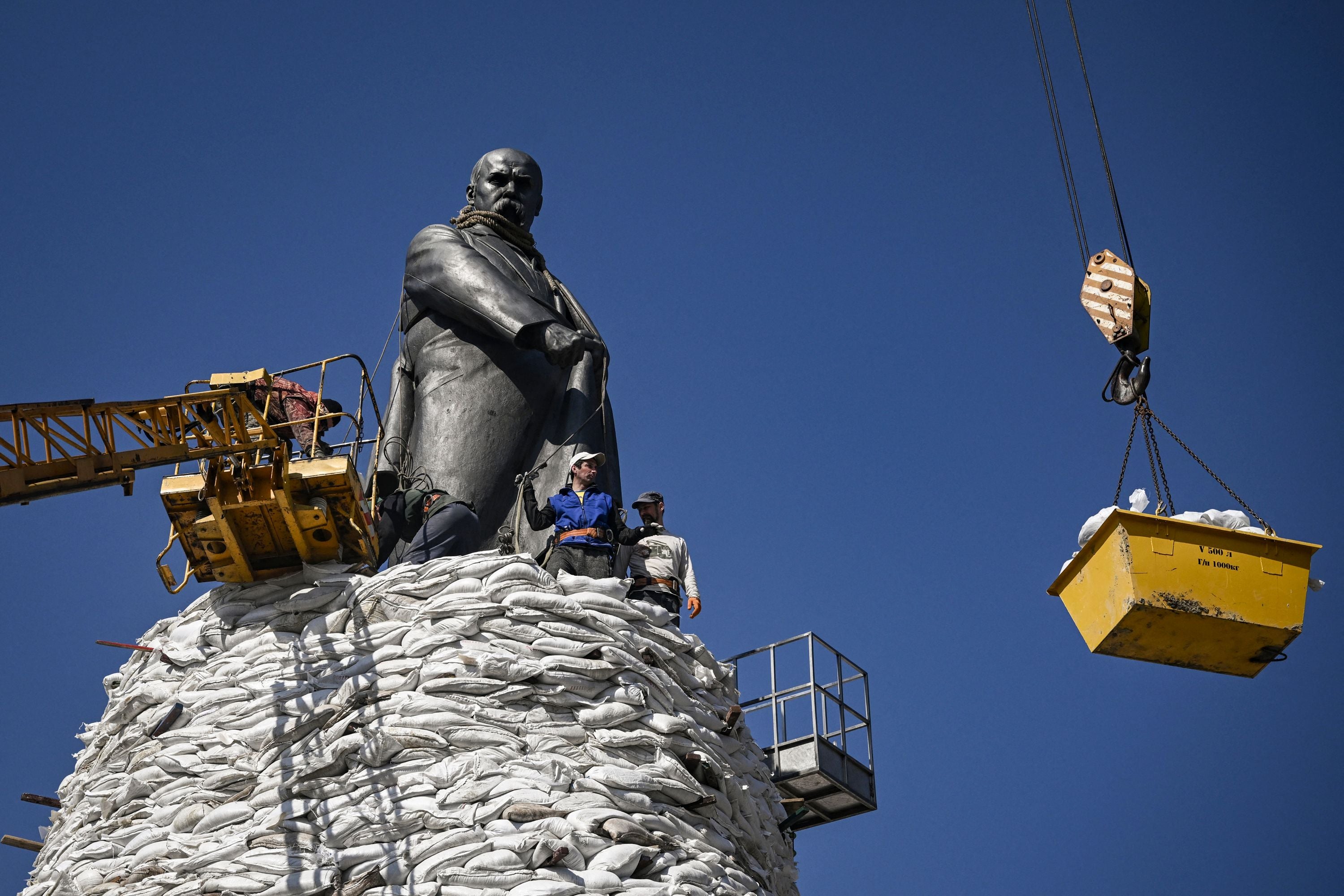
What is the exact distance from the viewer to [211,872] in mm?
13367

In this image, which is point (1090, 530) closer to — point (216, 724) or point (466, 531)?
point (466, 531)

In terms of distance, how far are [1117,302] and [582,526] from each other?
538 centimetres

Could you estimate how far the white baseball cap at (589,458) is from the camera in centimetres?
1588

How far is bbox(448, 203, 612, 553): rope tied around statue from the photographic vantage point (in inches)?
688

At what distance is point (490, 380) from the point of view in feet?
58.3

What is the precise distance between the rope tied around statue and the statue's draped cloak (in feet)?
0.17

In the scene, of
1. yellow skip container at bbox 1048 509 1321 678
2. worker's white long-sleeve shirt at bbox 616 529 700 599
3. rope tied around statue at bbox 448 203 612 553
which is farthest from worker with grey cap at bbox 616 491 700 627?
yellow skip container at bbox 1048 509 1321 678

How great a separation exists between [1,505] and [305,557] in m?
2.63

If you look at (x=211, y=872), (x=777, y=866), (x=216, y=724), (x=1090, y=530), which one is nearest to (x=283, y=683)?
(x=216, y=724)

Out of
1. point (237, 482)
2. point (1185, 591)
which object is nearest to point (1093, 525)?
point (1185, 591)

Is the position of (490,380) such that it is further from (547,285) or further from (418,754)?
(418,754)

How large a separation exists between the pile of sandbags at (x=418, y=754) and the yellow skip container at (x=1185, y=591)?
333 centimetres

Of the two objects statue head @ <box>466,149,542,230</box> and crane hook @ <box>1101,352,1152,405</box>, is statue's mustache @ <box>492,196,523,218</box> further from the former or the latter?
crane hook @ <box>1101,352,1152,405</box>

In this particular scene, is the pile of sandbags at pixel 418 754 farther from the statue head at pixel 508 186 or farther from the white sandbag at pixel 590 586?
the statue head at pixel 508 186
